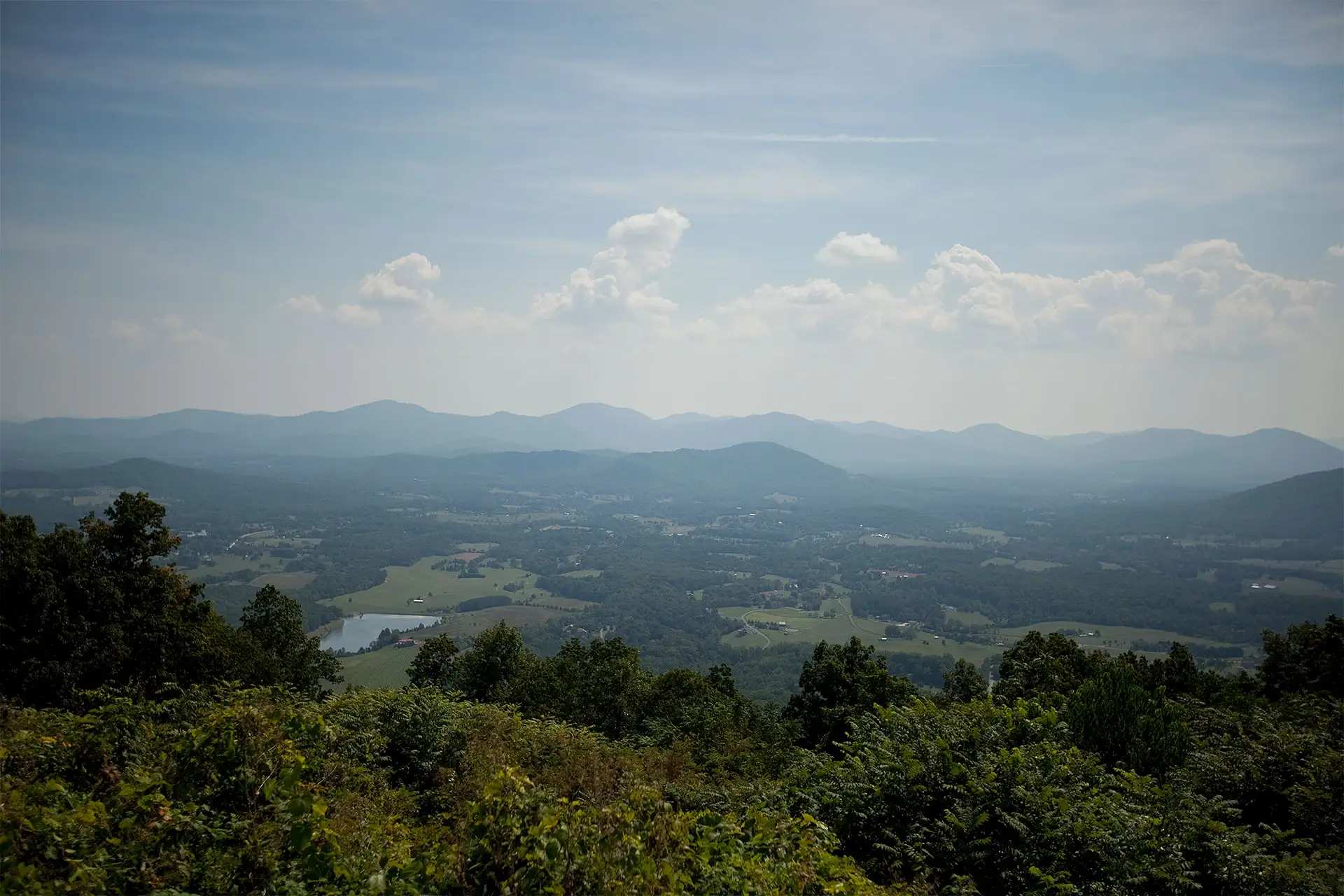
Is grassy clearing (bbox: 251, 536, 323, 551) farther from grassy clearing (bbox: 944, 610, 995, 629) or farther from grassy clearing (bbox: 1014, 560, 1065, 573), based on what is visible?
grassy clearing (bbox: 1014, 560, 1065, 573)

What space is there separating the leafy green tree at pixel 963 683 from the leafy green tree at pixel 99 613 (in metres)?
24.1

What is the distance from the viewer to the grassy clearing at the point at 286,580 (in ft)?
277

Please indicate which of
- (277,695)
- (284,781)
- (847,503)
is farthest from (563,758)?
(847,503)

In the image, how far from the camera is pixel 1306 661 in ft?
77.3

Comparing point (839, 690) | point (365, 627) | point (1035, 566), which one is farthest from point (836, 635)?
point (1035, 566)

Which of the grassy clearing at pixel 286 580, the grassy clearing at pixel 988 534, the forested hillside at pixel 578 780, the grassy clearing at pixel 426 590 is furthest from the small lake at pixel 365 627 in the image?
the grassy clearing at pixel 988 534

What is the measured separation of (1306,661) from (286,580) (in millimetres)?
97268

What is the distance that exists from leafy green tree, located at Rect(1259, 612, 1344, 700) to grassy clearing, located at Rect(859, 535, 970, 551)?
112001mm

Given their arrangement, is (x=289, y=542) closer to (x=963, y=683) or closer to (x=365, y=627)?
(x=365, y=627)

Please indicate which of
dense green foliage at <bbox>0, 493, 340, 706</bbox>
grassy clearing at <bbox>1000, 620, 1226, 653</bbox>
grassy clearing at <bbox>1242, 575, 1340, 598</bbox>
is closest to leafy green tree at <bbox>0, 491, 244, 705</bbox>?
dense green foliage at <bbox>0, 493, 340, 706</bbox>

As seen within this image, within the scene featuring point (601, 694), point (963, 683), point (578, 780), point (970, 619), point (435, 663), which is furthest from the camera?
point (970, 619)

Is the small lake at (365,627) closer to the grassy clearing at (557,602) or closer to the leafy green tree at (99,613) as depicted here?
→ the grassy clearing at (557,602)

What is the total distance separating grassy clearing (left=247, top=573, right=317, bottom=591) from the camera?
84500 millimetres

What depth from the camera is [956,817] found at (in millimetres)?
8227
